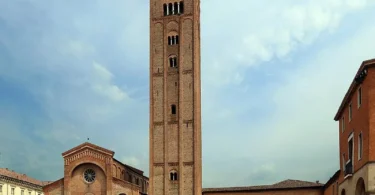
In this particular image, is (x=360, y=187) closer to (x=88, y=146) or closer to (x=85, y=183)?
(x=88, y=146)

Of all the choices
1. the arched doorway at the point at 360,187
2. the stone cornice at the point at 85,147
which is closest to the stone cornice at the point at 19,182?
the stone cornice at the point at 85,147

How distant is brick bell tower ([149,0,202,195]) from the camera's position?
153 ft

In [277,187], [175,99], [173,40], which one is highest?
[173,40]

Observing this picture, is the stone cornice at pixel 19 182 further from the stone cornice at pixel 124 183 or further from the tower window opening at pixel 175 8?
the tower window opening at pixel 175 8

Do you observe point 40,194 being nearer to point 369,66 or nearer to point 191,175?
point 191,175

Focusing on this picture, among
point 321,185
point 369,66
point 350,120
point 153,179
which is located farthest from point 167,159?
point 369,66

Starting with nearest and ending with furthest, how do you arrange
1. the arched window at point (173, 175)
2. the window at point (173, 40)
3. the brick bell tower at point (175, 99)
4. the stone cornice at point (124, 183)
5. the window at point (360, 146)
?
the window at point (360, 146) → the brick bell tower at point (175, 99) → the arched window at point (173, 175) → the stone cornice at point (124, 183) → the window at point (173, 40)

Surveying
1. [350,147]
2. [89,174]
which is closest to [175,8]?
[89,174]

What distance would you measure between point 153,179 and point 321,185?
612 inches

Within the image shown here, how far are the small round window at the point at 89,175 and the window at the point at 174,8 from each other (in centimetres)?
1790

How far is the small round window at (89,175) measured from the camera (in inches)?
1956

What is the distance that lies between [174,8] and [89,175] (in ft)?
63.0

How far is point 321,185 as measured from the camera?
42156mm

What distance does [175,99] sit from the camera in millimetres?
48719
